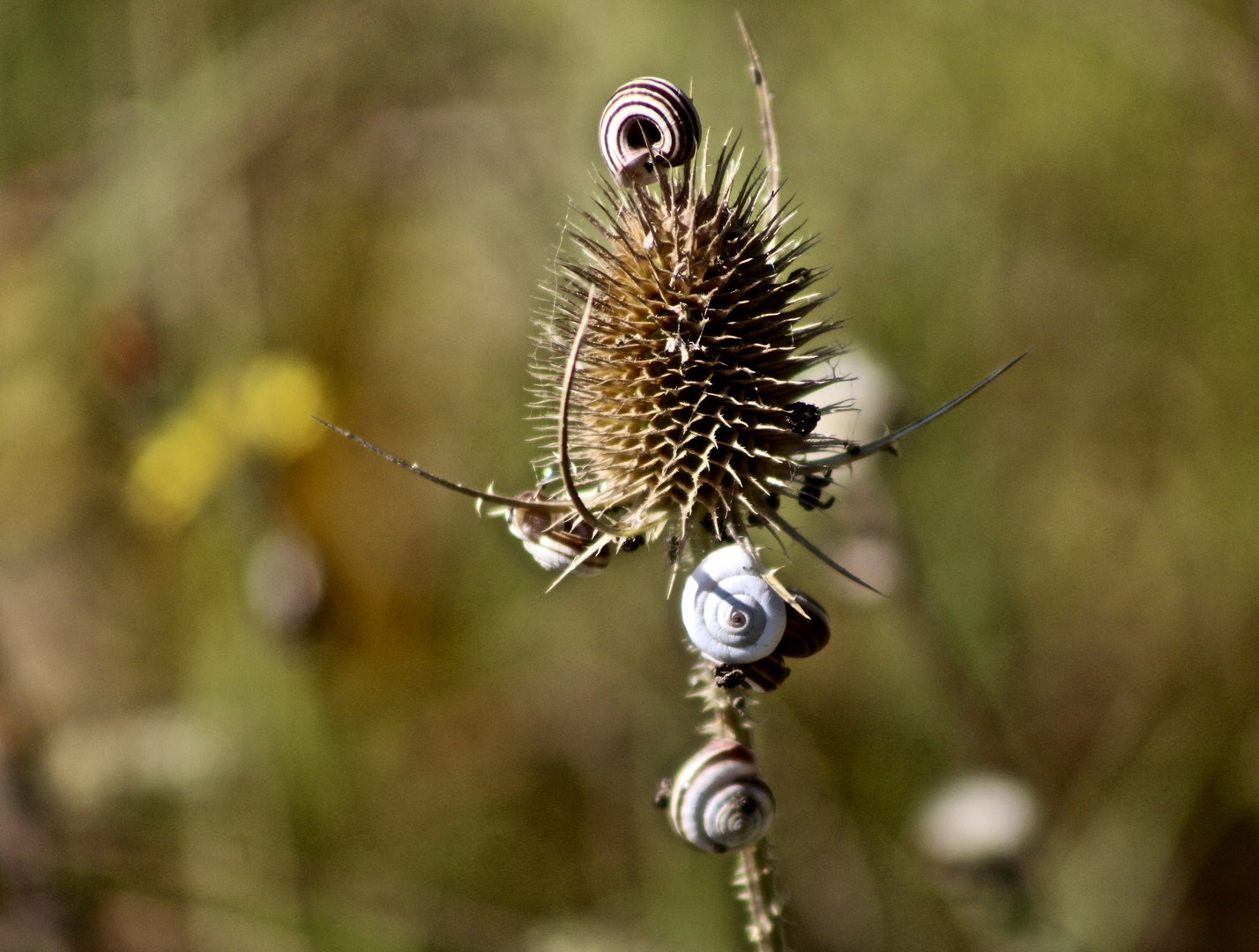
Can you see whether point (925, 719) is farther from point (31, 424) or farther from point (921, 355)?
point (31, 424)

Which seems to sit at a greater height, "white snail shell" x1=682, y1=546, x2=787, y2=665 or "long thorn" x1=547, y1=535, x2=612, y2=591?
"long thorn" x1=547, y1=535, x2=612, y2=591

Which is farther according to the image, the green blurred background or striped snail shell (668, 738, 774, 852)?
the green blurred background

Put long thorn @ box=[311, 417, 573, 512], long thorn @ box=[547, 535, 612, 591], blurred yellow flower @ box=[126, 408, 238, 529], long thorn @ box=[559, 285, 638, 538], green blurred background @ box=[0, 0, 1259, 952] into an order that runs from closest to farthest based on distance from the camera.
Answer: long thorn @ box=[559, 285, 638, 538] → long thorn @ box=[311, 417, 573, 512] → long thorn @ box=[547, 535, 612, 591] → green blurred background @ box=[0, 0, 1259, 952] → blurred yellow flower @ box=[126, 408, 238, 529]

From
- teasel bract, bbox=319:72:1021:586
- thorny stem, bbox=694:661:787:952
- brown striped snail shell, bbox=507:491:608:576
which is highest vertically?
teasel bract, bbox=319:72:1021:586

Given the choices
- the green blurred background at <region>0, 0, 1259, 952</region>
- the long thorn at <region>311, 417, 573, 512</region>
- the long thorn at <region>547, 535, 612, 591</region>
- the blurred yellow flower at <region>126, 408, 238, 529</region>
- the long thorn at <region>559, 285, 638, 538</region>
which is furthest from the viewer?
the blurred yellow flower at <region>126, 408, 238, 529</region>

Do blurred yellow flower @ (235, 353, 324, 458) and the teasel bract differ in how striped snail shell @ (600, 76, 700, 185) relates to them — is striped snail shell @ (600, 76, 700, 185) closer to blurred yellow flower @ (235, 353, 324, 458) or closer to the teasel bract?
the teasel bract

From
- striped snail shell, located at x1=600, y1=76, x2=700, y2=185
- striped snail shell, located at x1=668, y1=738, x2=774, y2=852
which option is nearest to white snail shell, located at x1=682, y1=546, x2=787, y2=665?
striped snail shell, located at x1=668, y1=738, x2=774, y2=852

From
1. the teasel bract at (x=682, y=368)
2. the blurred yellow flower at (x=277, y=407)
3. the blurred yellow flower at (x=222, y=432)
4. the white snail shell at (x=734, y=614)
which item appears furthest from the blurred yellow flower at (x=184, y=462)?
the white snail shell at (x=734, y=614)

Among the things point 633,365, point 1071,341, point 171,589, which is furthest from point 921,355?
point 171,589
